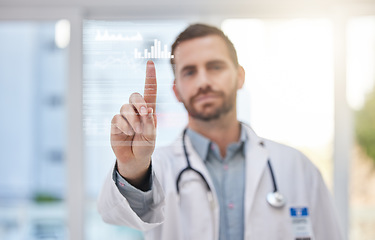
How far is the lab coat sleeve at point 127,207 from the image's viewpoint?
46.6 inches

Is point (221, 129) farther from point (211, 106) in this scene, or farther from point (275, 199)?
point (275, 199)

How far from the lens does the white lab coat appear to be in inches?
52.2

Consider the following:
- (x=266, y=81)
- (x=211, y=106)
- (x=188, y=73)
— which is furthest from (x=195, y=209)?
(x=266, y=81)

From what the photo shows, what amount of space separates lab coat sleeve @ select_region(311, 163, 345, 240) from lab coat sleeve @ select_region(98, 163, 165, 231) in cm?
58

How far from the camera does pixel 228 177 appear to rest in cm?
140

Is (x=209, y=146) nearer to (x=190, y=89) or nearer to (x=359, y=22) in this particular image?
(x=190, y=89)

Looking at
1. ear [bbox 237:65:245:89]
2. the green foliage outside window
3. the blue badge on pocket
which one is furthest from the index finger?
the green foliage outside window

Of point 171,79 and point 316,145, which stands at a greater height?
point 171,79

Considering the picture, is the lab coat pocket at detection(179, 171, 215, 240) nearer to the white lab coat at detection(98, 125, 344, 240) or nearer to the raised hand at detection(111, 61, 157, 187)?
the white lab coat at detection(98, 125, 344, 240)

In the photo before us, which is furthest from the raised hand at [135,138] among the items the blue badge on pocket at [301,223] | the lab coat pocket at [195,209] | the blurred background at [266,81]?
the blue badge on pocket at [301,223]

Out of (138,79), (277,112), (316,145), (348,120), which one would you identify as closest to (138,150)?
(138,79)

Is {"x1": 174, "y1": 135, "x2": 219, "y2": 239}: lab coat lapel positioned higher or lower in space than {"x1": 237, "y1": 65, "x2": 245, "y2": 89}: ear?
lower

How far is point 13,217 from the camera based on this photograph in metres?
2.06

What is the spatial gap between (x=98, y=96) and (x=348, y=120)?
1044 mm
